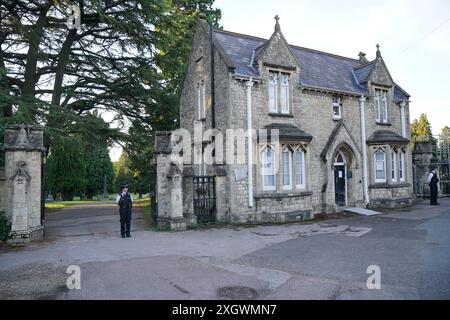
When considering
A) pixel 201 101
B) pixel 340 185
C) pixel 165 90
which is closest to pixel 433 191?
pixel 340 185

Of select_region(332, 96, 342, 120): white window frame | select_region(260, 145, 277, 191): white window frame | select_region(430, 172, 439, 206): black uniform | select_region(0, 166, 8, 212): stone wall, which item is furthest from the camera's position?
select_region(430, 172, 439, 206): black uniform

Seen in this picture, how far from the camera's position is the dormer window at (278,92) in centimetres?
1633

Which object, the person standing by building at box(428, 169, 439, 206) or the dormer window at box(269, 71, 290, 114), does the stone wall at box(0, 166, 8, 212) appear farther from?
the person standing by building at box(428, 169, 439, 206)

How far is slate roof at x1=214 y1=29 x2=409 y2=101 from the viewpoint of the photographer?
53.5 ft

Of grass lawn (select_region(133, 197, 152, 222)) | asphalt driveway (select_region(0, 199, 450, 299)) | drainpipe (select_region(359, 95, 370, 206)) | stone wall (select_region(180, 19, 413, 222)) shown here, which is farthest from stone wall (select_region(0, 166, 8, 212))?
drainpipe (select_region(359, 95, 370, 206))

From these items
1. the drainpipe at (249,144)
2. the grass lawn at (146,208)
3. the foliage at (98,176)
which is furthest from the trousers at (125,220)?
the foliage at (98,176)

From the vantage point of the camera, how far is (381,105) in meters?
20.6

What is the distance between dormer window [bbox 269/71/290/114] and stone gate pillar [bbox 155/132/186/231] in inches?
224

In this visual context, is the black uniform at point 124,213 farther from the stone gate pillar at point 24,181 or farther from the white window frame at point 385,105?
the white window frame at point 385,105

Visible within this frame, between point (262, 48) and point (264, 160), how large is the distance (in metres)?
5.59

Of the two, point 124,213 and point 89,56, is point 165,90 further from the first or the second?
point 124,213

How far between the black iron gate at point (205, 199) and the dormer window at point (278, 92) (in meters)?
4.80

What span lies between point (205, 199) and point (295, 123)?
618cm
